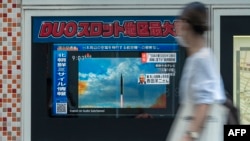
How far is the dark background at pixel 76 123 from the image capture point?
6.28 m

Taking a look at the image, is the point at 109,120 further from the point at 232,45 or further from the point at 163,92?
the point at 232,45

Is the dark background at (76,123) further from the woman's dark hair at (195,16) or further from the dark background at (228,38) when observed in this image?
the woman's dark hair at (195,16)

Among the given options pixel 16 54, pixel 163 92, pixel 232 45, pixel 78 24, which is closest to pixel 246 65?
pixel 232 45

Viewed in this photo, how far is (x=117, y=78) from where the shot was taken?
20.6 feet

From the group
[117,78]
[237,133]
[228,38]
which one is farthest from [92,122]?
[237,133]

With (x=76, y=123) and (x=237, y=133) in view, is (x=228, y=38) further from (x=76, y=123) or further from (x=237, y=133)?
(x=237, y=133)

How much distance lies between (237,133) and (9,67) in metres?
3.33

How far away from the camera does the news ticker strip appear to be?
3.47 m

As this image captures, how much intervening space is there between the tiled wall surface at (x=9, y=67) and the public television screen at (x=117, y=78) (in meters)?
0.42

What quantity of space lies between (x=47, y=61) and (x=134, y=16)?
1.13m

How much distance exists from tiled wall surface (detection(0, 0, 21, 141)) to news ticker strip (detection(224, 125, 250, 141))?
318cm

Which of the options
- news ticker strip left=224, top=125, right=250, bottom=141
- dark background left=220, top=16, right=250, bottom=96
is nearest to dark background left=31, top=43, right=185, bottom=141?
dark background left=220, top=16, right=250, bottom=96

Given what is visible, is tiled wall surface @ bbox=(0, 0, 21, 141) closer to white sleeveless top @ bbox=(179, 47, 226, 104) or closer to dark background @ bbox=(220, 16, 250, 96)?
dark background @ bbox=(220, 16, 250, 96)

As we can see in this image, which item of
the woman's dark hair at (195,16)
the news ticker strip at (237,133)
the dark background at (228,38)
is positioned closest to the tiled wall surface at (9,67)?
the dark background at (228,38)
